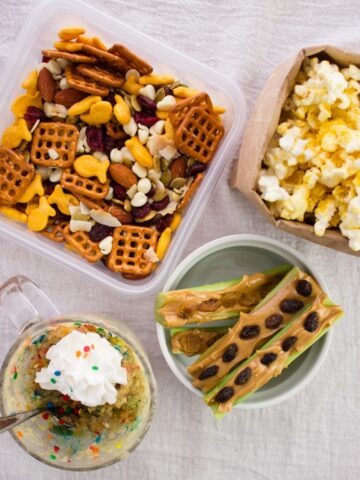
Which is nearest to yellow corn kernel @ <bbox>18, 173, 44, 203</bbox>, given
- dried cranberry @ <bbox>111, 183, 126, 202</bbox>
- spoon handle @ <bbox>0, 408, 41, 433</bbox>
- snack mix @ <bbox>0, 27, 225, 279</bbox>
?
snack mix @ <bbox>0, 27, 225, 279</bbox>

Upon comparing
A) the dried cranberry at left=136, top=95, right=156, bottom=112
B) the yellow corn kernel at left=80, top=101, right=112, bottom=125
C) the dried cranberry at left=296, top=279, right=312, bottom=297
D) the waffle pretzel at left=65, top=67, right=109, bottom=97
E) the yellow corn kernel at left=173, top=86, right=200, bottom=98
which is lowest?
the dried cranberry at left=296, top=279, right=312, bottom=297

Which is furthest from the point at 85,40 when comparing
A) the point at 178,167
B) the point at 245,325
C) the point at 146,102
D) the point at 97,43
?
the point at 245,325

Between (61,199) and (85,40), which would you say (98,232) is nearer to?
(61,199)

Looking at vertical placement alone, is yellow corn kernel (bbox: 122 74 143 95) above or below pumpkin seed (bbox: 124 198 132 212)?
above

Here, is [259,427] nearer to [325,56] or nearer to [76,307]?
[76,307]

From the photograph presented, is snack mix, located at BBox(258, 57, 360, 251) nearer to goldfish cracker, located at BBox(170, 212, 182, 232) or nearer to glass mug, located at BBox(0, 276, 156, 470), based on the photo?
goldfish cracker, located at BBox(170, 212, 182, 232)

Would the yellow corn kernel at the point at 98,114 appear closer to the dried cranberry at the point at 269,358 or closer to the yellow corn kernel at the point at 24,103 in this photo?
the yellow corn kernel at the point at 24,103
